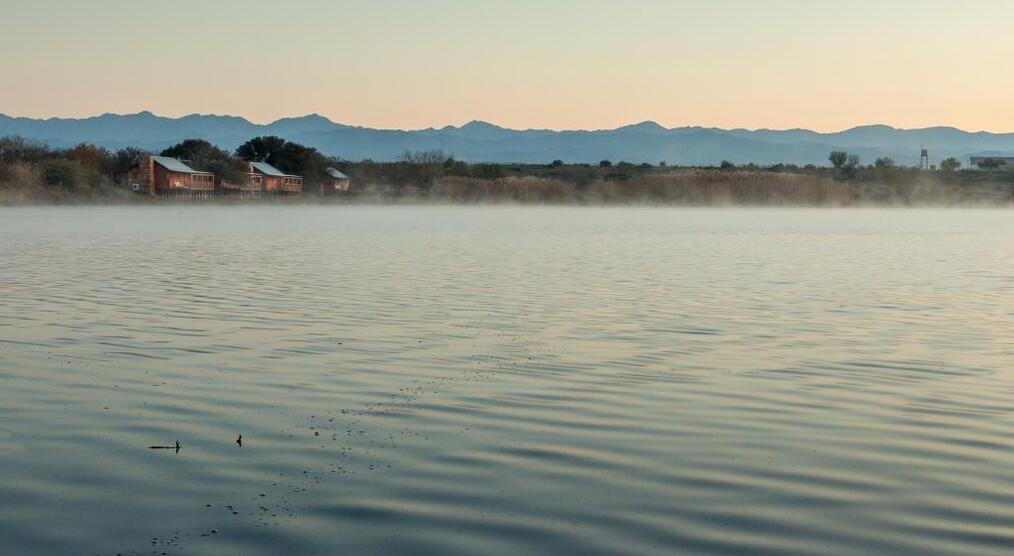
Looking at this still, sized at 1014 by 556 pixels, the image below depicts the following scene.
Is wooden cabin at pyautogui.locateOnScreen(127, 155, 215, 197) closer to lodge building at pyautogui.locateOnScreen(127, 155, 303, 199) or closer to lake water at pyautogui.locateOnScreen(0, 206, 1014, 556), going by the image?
lodge building at pyautogui.locateOnScreen(127, 155, 303, 199)

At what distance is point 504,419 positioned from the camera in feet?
42.1

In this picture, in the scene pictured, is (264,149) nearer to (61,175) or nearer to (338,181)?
(338,181)

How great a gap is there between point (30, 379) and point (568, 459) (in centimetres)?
770

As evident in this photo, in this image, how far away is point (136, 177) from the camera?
15588 centimetres

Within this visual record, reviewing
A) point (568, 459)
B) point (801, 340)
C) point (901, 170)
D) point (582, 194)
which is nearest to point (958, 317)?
point (801, 340)

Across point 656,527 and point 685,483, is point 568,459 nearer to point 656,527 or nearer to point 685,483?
point 685,483

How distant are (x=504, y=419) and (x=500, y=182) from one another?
11489 cm

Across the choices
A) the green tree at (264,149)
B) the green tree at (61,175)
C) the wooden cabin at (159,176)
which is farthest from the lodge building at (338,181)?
the green tree at (61,175)

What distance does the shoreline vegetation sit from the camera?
117 m

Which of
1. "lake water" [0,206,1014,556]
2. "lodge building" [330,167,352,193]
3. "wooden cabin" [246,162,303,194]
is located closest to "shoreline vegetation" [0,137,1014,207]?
"lodge building" [330,167,352,193]

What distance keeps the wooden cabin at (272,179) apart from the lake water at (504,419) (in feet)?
469

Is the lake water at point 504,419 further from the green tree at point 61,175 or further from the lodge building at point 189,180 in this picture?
the lodge building at point 189,180

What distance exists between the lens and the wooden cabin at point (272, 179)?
170 m

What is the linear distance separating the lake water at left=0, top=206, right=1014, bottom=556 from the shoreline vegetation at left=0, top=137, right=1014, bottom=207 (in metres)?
87.4
